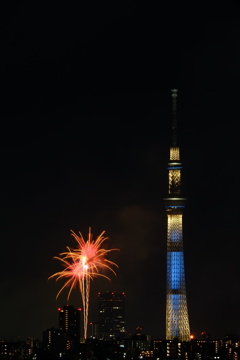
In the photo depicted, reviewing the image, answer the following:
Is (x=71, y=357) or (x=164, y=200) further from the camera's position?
→ (x=164, y=200)

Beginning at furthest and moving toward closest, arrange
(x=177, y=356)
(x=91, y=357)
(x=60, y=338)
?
(x=60, y=338) < (x=177, y=356) < (x=91, y=357)

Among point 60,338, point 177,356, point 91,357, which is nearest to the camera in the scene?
point 91,357

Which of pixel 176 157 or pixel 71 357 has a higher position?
pixel 176 157

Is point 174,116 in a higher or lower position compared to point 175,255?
higher

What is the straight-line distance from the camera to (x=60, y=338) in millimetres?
103062

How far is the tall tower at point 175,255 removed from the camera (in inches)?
3875

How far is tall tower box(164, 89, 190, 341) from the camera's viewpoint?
323 ft

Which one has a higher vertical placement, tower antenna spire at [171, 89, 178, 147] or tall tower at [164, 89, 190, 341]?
tower antenna spire at [171, 89, 178, 147]

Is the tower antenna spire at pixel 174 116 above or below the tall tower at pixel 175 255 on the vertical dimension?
above

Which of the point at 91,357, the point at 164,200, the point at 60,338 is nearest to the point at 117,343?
the point at 60,338

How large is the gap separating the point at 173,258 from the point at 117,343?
8477 millimetres

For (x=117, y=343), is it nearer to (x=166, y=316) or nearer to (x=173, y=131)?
(x=166, y=316)

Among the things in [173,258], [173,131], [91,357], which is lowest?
[91,357]

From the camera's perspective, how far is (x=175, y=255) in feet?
323
